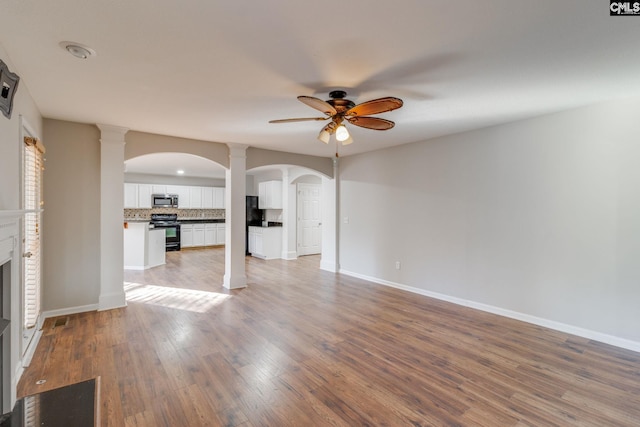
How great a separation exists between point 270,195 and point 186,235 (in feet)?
10.1

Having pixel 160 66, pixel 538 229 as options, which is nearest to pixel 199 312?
pixel 160 66

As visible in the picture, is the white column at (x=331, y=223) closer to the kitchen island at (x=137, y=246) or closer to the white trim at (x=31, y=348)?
the kitchen island at (x=137, y=246)

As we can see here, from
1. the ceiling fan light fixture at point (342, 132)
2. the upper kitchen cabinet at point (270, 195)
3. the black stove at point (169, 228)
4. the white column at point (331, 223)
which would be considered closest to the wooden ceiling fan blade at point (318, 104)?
the ceiling fan light fixture at point (342, 132)

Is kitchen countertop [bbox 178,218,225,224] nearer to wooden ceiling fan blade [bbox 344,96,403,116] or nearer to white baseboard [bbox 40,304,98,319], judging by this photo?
white baseboard [bbox 40,304,98,319]

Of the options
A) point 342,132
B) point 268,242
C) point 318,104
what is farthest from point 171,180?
point 318,104

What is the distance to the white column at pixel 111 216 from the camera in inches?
153

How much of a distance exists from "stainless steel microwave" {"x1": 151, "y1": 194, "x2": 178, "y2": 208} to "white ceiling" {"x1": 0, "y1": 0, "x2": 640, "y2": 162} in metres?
6.04

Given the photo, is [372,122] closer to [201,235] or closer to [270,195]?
[270,195]

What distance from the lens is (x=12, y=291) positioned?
6.98ft

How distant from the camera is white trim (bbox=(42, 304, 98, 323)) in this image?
3626 millimetres

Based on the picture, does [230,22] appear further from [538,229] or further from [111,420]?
[538,229]

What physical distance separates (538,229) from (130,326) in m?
4.90

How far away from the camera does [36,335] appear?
10.0 ft

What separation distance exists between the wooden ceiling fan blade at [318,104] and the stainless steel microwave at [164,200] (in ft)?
26.6
